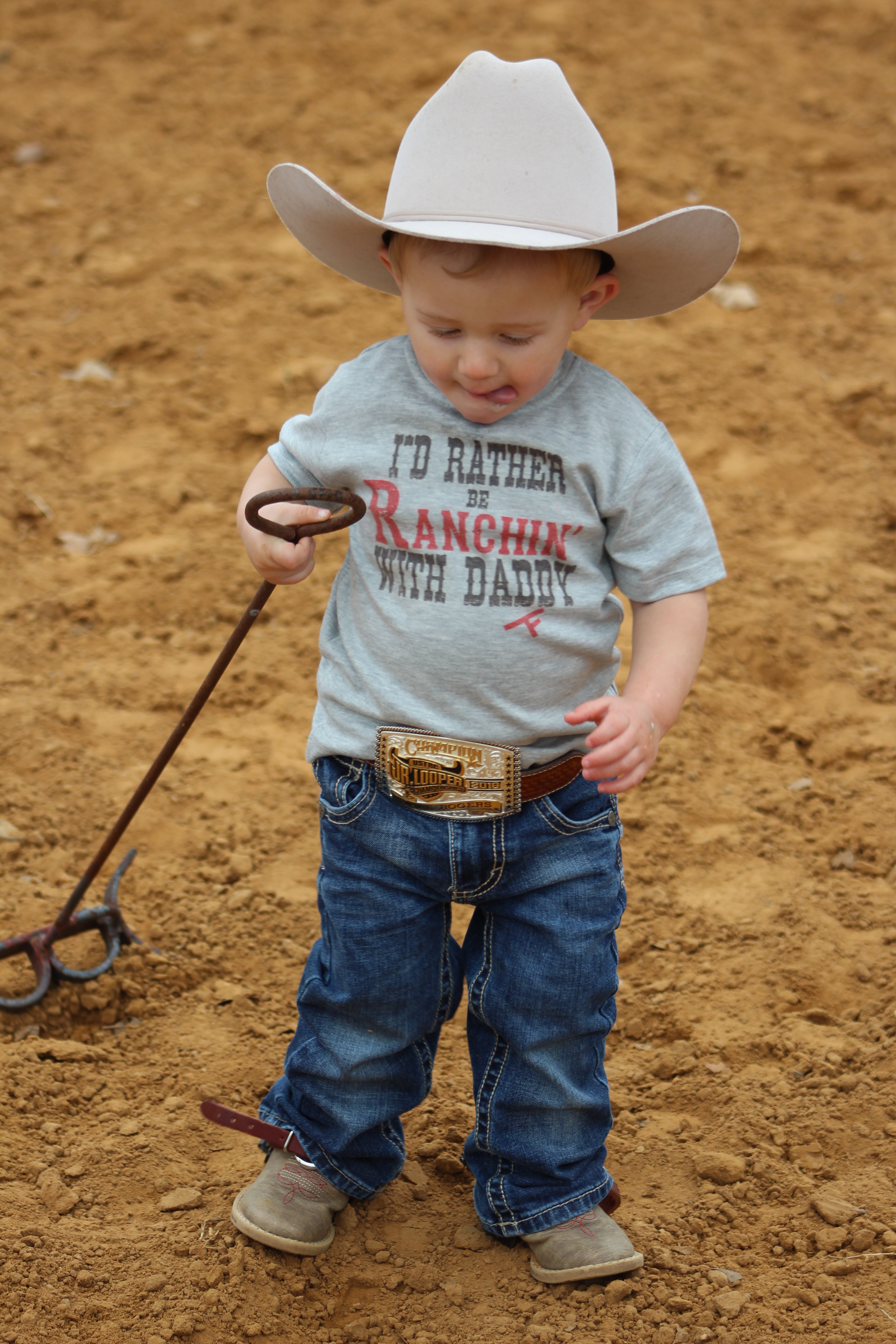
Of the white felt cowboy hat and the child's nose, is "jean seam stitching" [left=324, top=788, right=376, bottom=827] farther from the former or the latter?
the white felt cowboy hat

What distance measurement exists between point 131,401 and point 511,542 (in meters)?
3.16

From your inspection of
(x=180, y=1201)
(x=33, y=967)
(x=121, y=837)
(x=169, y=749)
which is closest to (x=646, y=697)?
(x=169, y=749)

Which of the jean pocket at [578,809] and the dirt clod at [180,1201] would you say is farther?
the dirt clod at [180,1201]

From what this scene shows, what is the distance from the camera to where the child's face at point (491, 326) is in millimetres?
1717

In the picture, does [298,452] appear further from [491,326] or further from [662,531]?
[662,531]

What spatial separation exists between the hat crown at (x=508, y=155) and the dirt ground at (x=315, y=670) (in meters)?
1.53

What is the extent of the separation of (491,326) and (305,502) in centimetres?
35

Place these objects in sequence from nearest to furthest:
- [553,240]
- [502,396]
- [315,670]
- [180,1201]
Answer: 1. [553,240]
2. [502,396]
3. [180,1201]
4. [315,670]

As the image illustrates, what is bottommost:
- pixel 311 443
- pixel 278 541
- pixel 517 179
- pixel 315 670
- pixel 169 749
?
pixel 315 670

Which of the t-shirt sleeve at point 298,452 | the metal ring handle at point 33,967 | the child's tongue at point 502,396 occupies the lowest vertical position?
the metal ring handle at point 33,967

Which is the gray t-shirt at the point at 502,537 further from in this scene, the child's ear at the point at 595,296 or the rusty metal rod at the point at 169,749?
the rusty metal rod at the point at 169,749

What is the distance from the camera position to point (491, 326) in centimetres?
174

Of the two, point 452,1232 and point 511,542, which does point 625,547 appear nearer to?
point 511,542

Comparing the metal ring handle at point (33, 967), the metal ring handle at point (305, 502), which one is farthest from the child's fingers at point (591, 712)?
the metal ring handle at point (33, 967)
